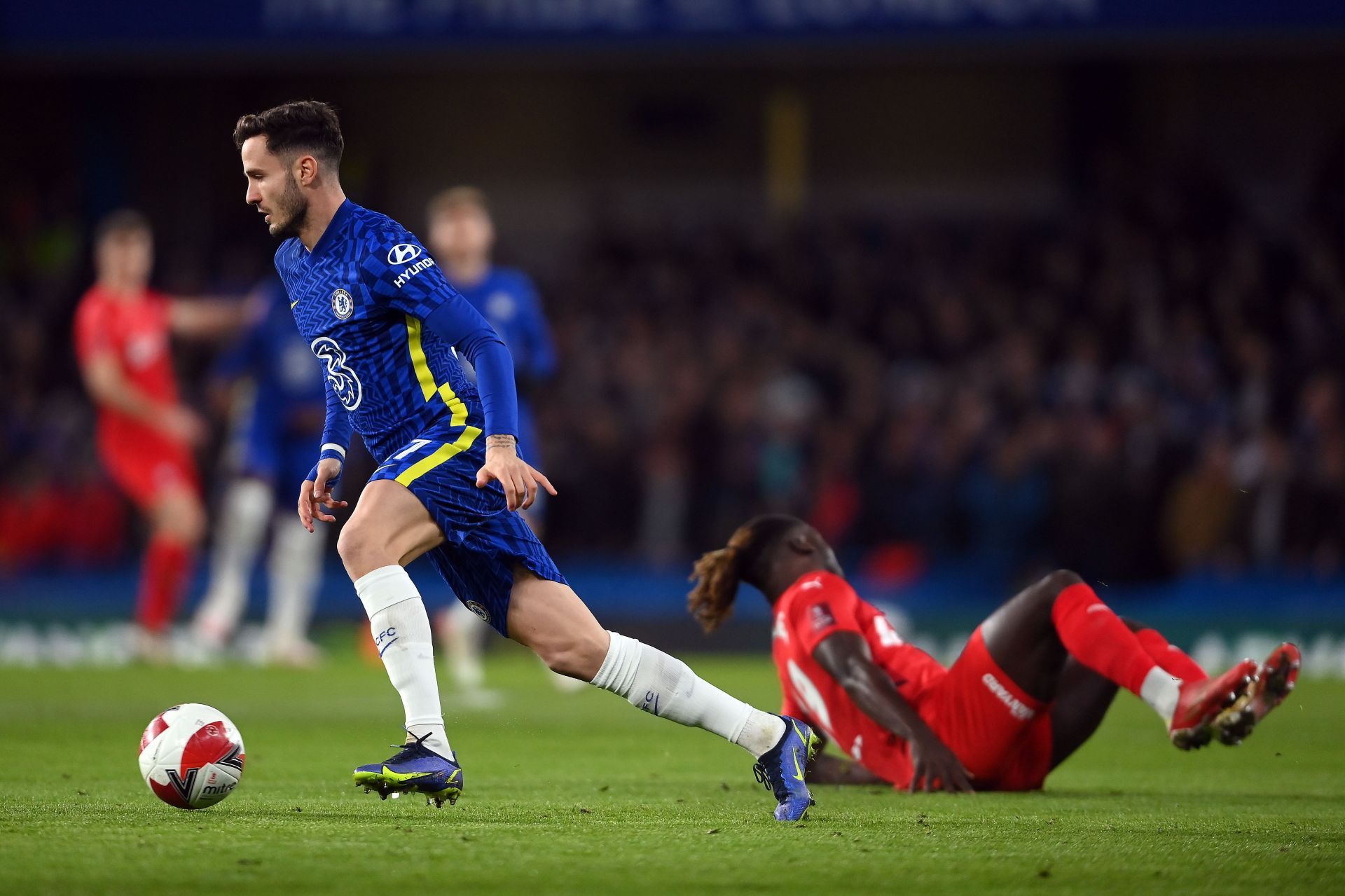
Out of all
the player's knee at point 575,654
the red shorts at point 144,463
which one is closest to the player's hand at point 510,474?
the player's knee at point 575,654

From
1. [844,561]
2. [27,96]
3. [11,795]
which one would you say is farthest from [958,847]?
[27,96]

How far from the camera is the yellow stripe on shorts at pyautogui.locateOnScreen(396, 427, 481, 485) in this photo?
4.58 meters

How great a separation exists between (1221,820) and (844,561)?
913 centimetres

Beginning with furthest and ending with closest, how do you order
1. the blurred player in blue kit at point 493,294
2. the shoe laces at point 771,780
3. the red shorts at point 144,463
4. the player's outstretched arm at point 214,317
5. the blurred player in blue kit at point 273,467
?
the red shorts at point 144,463 < the blurred player in blue kit at point 273,467 < the player's outstretched arm at point 214,317 < the blurred player in blue kit at point 493,294 < the shoe laces at point 771,780

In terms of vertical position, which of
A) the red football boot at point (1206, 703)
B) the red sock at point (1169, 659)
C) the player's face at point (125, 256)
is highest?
the player's face at point (125, 256)

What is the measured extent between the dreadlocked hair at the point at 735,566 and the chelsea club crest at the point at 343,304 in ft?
5.08

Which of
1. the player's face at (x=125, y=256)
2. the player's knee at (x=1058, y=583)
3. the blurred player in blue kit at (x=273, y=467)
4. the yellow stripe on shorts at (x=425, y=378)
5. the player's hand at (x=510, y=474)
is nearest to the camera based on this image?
the player's hand at (x=510, y=474)

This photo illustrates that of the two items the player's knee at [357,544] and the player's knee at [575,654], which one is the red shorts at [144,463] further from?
the player's knee at [575,654]

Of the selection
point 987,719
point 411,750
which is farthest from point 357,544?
point 987,719

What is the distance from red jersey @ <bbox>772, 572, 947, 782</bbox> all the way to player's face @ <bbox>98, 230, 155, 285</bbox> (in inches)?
304

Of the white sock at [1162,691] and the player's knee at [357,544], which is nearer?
the player's knee at [357,544]

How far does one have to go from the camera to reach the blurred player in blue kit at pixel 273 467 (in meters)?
11.4

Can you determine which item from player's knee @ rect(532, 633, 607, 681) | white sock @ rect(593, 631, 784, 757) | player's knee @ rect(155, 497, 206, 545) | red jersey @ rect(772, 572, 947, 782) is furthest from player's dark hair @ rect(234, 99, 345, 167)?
player's knee @ rect(155, 497, 206, 545)

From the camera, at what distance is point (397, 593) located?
4570 millimetres
